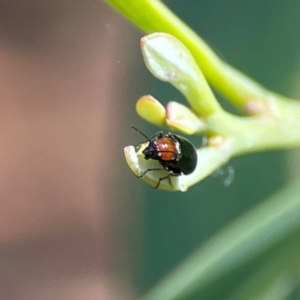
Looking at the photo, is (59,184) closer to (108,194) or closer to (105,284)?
(108,194)

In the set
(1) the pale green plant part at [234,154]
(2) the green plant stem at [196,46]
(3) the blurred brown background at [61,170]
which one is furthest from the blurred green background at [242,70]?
Answer: (2) the green plant stem at [196,46]

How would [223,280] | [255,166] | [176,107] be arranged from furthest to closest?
[255,166], [223,280], [176,107]

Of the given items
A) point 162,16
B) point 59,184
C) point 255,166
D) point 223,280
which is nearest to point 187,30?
point 162,16

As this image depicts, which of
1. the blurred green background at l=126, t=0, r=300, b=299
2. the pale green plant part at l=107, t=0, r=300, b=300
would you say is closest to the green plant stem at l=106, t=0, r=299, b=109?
the pale green plant part at l=107, t=0, r=300, b=300

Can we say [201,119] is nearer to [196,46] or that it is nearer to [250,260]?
[196,46]

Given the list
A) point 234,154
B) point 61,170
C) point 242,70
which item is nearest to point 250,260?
point 234,154
